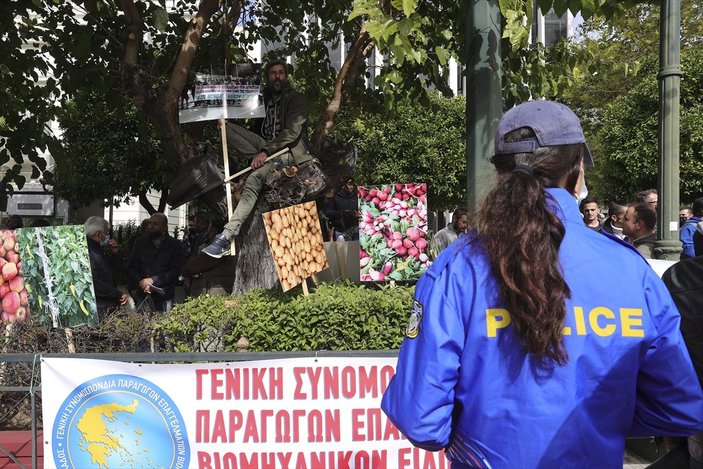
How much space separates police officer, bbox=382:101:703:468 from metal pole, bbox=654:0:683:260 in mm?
4338

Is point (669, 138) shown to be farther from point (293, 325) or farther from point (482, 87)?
point (293, 325)

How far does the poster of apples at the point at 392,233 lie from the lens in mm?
6965

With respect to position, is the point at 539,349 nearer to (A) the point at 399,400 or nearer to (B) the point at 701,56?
(A) the point at 399,400

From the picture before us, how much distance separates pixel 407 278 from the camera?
698 centimetres

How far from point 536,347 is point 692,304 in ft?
1.51

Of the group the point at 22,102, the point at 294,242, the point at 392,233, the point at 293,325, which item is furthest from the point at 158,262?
the point at 293,325

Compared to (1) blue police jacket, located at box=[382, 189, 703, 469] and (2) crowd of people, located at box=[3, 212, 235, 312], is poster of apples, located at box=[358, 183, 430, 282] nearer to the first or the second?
(2) crowd of people, located at box=[3, 212, 235, 312]

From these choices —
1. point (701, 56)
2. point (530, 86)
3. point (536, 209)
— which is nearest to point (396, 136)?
point (701, 56)

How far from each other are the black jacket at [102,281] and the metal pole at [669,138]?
4967mm

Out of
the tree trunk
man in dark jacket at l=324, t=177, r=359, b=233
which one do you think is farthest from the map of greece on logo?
man in dark jacket at l=324, t=177, r=359, b=233

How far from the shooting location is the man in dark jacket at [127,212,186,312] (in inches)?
356

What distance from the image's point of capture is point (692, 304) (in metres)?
1.99

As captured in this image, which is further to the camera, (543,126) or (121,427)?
(121,427)

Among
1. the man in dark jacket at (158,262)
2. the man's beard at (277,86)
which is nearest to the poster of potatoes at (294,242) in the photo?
the man's beard at (277,86)
